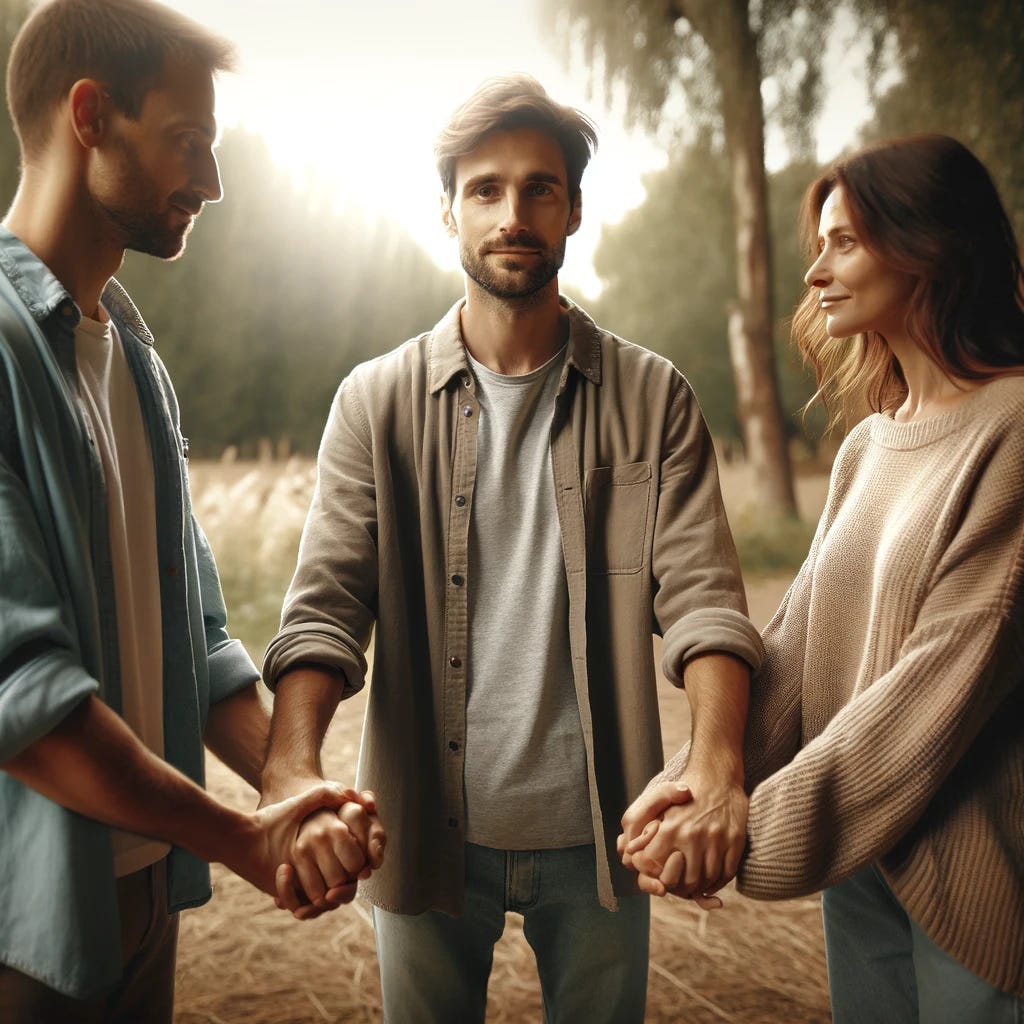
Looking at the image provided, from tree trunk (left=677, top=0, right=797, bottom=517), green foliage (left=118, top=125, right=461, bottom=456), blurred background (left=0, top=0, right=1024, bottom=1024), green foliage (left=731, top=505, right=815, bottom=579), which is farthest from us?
green foliage (left=731, top=505, right=815, bottom=579)

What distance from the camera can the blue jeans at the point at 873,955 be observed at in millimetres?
1238

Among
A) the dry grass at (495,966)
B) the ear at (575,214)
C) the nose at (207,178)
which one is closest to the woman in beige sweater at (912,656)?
the ear at (575,214)

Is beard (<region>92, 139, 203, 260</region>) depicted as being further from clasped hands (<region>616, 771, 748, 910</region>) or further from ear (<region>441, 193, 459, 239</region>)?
clasped hands (<region>616, 771, 748, 910</region>)

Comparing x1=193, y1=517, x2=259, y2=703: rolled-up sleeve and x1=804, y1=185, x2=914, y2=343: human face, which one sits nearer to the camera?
x1=804, y1=185, x2=914, y2=343: human face

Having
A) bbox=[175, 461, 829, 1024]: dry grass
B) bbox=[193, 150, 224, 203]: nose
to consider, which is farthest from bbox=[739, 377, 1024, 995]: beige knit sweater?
bbox=[175, 461, 829, 1024]: dry grass

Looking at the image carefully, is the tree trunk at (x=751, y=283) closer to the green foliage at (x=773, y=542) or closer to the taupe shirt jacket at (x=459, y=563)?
the green foliage at (x=773, y=542)

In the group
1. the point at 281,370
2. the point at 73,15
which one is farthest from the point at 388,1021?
the point at 281,370

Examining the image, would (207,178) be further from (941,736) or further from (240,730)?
(941,736)

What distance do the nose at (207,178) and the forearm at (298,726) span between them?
604mm

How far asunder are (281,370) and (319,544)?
2.34m

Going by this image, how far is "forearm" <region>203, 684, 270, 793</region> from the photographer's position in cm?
131

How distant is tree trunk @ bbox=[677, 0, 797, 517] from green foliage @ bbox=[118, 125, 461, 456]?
1167 millimetres

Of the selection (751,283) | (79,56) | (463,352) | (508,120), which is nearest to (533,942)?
(463,352)

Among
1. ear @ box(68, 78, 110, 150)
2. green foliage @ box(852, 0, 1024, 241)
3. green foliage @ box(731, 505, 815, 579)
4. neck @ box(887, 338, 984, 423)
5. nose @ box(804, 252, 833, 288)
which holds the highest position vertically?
green foliage @ box(852, 0, 1024, 241)
